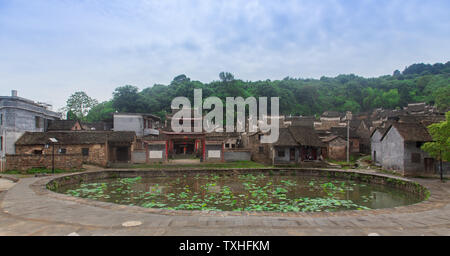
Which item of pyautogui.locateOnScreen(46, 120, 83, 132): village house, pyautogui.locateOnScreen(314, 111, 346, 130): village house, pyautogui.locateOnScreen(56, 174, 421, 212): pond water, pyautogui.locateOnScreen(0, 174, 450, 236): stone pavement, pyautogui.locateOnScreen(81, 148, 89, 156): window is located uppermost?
pyautogui.locateOnScreen(314, 111, 346, 130): village house

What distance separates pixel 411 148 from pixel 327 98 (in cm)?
6354

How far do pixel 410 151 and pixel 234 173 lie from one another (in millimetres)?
13462

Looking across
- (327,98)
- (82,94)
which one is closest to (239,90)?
(327,98)

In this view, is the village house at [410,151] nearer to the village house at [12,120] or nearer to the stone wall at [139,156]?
the stone wall at [139,156]

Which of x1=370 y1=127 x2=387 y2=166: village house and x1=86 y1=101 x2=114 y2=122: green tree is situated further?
x1=86 y1=101 x2=114 y2=122: green tree

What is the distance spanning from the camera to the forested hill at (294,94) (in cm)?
5059

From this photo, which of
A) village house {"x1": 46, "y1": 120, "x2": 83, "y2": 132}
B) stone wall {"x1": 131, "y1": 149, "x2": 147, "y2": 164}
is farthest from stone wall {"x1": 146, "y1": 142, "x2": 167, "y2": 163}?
village house {"x1": 46, "y1": 120, "x2": 83, "y2": 132}

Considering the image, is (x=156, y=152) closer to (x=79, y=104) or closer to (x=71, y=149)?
(x=71, y=149)

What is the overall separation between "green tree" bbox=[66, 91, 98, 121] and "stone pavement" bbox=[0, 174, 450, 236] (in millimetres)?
51644

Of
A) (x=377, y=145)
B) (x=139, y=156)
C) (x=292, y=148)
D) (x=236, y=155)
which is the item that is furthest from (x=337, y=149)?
(x=139, y=156)

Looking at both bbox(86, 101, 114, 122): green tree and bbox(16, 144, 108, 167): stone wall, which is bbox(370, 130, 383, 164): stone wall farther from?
bbox(86, 101, 114, 122): green tree

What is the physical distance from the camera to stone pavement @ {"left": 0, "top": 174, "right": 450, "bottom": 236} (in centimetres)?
600

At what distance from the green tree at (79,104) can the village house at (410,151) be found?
182 ft

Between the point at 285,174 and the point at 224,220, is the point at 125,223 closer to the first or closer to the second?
the point at 224,220
